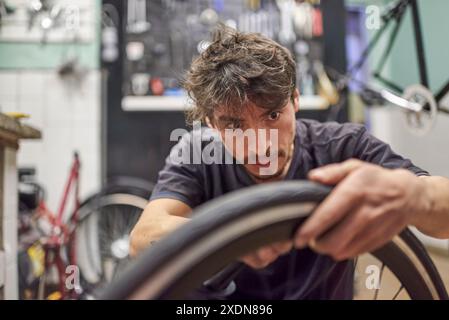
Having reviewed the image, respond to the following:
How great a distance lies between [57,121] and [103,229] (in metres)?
0.53

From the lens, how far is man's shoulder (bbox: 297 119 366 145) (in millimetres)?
601

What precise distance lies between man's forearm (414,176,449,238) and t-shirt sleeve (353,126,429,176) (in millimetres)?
157

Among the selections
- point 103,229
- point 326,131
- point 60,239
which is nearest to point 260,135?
point 326,131

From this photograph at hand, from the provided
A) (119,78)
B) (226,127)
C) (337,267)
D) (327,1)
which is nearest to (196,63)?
(226,127)

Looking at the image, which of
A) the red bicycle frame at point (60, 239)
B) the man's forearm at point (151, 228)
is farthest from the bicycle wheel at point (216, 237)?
the red bicycle frame at point (60, 239)

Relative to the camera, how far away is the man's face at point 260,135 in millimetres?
539

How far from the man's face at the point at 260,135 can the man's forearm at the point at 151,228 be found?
0.15m

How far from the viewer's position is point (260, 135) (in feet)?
1.80

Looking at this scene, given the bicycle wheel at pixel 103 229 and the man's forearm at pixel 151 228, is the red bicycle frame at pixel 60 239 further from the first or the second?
the man's forearm at pixel 151 228

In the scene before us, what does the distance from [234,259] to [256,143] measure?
34cm

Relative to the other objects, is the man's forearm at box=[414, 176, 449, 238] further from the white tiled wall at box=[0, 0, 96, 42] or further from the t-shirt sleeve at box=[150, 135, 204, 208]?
the white tiled wall at box=[0, 0, 96, 42]

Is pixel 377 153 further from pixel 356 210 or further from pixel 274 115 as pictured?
pixel 356 210

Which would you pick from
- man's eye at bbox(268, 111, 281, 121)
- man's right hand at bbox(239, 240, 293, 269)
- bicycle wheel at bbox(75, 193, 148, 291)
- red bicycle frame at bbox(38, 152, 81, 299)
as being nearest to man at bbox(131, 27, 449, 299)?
man's eye at bbox(268, 111, 281, 121)

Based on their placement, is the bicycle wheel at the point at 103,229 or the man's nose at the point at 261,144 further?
the bicycle wheel at the point at 103,229
